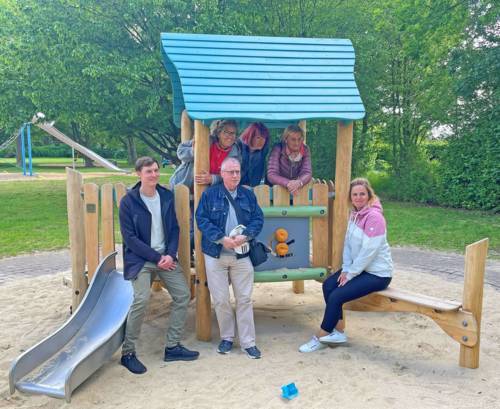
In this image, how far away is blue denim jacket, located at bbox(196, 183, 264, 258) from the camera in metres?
4.13

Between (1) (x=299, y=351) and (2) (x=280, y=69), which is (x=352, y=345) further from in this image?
(2) (x=280, y=69)

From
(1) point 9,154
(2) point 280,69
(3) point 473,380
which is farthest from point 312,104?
(1) point 9,154

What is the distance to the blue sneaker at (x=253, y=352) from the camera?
423 centimetres

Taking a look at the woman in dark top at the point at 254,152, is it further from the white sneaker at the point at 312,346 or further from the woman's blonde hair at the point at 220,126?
the white sneaker at the point at 312,346

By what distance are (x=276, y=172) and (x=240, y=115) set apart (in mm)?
898

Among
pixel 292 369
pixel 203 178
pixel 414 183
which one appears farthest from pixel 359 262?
pixel 414 183

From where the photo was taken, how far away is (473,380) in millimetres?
3803

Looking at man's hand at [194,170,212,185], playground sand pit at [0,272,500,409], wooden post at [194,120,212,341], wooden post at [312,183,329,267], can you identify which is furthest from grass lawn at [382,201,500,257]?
man's hand at [194,170,212,185]

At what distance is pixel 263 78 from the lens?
4613 mm

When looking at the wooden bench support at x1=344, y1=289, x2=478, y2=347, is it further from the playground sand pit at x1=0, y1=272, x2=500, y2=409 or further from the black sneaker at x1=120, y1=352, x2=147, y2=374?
the black sneaker at x1=120, y1=352, x2=147, y2=374

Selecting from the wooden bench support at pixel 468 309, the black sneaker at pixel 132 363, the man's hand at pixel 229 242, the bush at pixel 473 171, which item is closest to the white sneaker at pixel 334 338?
the wooden bench support at pixel 468 309

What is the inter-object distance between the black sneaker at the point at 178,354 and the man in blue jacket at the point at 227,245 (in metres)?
0.28

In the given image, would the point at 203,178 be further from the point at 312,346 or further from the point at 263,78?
the point at 312,346

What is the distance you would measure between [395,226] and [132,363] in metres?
8.72
